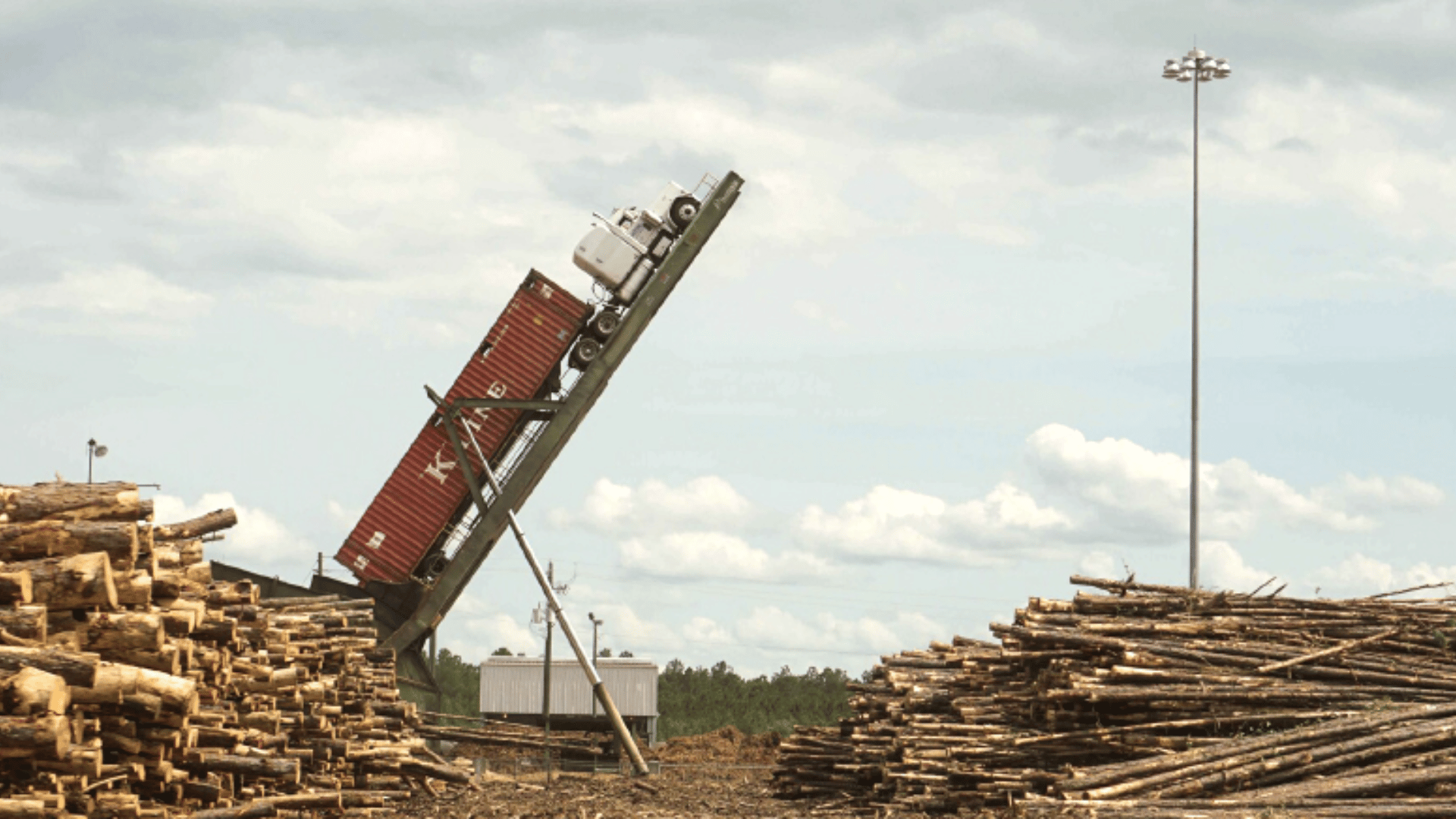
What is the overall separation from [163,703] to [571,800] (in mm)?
12212

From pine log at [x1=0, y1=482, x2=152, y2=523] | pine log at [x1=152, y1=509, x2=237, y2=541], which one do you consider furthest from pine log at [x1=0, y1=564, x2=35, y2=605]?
pine log at [x1=152, y1=509, x2=237, y2=541]

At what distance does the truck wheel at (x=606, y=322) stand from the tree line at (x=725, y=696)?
3641 centimetres

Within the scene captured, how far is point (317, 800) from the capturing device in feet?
55.1

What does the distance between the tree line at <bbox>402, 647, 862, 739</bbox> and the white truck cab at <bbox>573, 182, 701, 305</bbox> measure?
36647mm

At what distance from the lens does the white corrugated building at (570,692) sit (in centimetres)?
4475

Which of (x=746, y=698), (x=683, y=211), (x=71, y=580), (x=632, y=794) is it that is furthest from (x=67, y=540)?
(x=746, y=698)

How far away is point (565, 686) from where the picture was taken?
4488 centimetres

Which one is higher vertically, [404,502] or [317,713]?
[404,502]

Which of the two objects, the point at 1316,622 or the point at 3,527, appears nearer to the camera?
the point at 3,527

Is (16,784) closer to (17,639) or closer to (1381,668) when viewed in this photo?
(17,639)

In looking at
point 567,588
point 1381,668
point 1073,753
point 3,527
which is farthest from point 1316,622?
point 567,588

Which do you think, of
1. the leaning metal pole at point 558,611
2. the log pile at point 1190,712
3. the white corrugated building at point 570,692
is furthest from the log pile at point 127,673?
the white corrugated building at point 570,692

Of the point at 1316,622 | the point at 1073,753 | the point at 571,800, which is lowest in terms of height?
the point at 571,800

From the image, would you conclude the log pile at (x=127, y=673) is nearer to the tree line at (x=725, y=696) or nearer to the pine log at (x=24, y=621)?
the pine log at (x=24, y=621)
